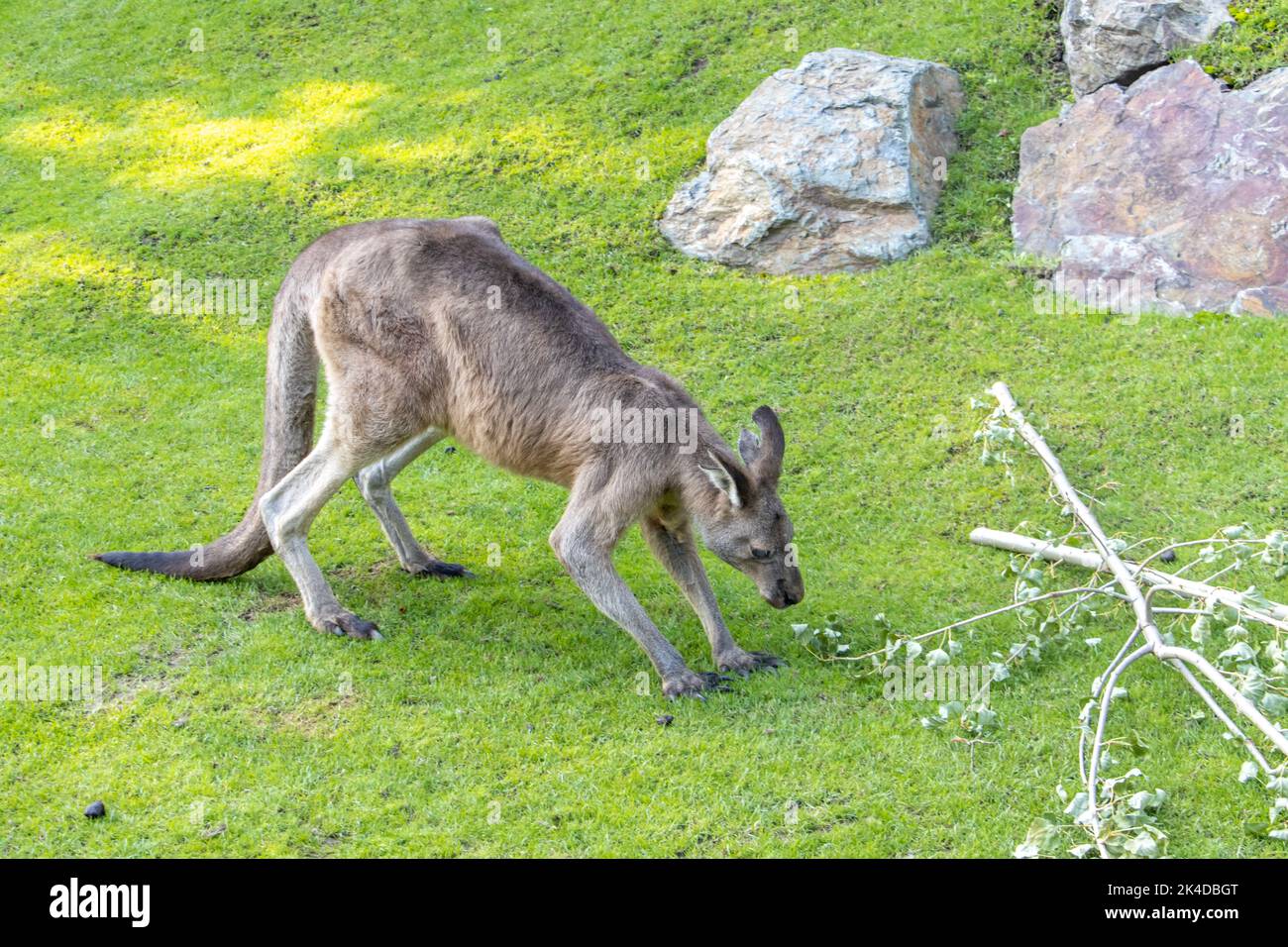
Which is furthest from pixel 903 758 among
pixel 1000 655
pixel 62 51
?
pixel 62 51

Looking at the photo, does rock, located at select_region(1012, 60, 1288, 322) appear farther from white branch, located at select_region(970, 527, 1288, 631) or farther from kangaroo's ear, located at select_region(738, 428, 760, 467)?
kangaroo's ear, located at select_region(738, 428, 760, 467)

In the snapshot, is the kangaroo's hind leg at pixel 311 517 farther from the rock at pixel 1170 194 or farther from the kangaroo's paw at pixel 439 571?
the rock at pixel 1170 194

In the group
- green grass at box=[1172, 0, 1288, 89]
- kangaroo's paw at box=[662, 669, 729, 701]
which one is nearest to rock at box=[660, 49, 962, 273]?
green grass at box=[1172, 0, 1288, 89]

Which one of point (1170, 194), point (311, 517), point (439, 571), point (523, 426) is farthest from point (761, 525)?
point (1170, 194)

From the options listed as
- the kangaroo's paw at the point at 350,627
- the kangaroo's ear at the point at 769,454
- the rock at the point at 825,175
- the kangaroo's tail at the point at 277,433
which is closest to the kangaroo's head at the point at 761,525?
the kangaroo's ear at the point at 769,454

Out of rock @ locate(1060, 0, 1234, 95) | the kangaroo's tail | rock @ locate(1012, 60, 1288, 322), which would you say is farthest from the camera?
rock @ locate(1060, 0, 1234, 95)

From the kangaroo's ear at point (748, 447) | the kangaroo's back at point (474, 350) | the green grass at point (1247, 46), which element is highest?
the green grass at point (1247, 46)

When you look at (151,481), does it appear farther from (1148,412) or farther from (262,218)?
(1148,412)

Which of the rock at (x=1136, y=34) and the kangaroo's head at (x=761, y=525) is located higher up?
the rock at (x=1136, y=34)

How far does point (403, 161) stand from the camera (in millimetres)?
12656

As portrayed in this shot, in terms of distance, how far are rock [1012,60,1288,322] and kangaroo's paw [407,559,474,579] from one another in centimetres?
543

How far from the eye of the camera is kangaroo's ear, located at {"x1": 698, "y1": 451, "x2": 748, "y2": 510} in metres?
6.68

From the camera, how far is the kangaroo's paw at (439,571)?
805cm

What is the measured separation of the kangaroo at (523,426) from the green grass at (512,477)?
1.35ft
